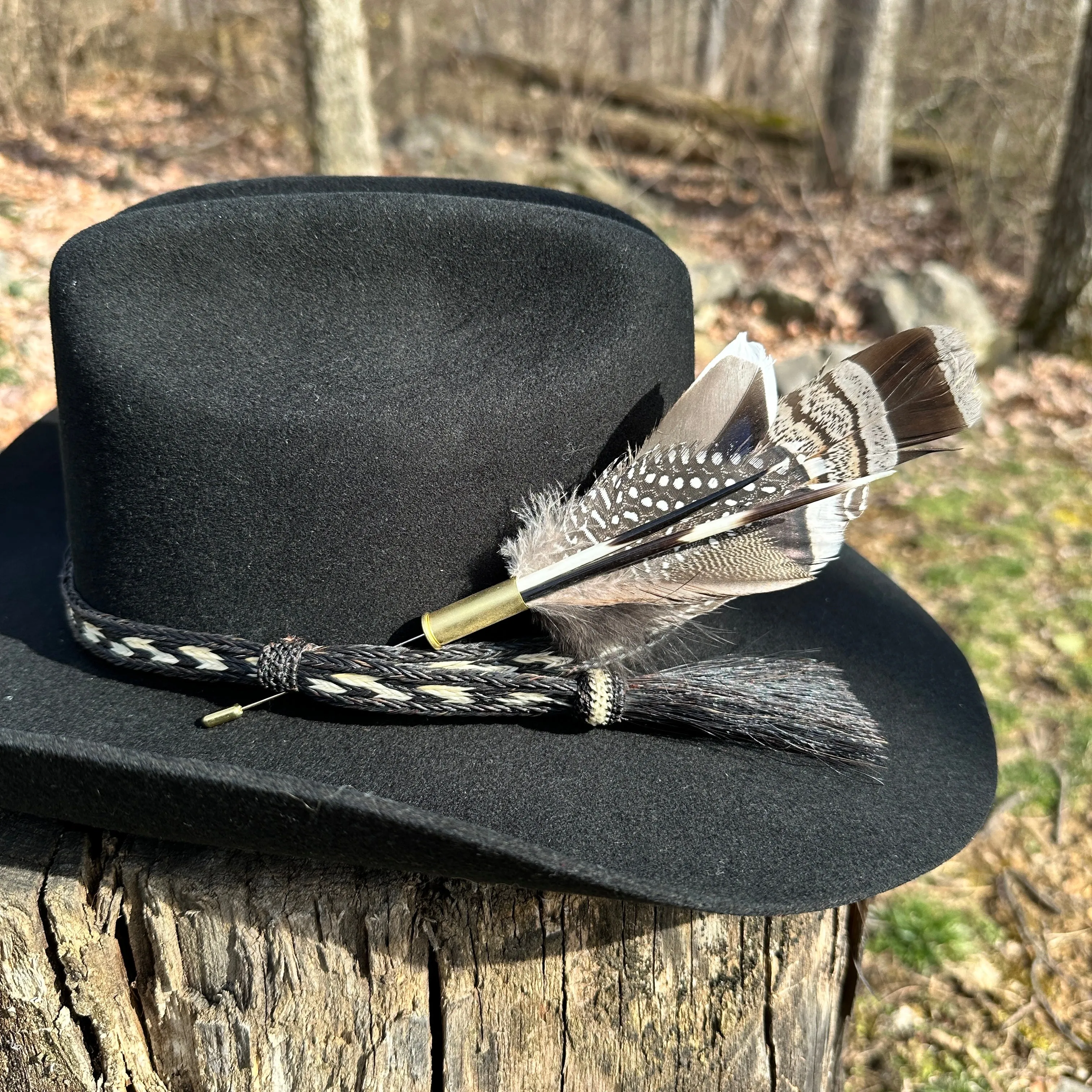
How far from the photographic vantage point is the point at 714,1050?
182 cm

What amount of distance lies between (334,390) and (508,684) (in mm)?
554

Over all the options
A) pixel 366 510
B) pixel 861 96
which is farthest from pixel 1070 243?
pixel 366 510

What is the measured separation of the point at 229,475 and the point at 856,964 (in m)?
1.61

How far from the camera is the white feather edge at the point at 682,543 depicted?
63.5 inches

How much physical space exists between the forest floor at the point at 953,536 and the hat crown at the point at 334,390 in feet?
3.49

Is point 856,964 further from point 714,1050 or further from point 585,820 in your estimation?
point 585,820

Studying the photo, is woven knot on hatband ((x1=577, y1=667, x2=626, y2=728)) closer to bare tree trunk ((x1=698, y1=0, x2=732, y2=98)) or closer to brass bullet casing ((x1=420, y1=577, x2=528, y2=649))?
brass bullet casing ((x1=420, y1=577, x2=528, y2=649))

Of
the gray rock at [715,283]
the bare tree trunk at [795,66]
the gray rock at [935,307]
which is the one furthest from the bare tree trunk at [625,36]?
the gray rock at [935,307]

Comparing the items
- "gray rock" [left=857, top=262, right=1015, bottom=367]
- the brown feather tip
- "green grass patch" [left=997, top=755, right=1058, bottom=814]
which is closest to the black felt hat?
the brown feather tip

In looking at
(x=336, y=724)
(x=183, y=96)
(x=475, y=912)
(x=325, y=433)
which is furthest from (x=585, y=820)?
(x=183, y=96)

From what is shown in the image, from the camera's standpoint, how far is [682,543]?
1.67m

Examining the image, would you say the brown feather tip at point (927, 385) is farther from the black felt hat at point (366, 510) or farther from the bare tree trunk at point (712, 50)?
the bare tree trunk at point (712, 50)

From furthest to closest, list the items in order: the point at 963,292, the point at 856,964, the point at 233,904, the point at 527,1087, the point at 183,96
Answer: the point at 183,96
the point at 963,292
the point at 856,964
the point at 527,1087
the point at 233,904

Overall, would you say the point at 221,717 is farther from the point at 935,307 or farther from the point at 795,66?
the point at 795,66
